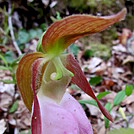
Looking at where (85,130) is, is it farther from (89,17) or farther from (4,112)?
(4,112)

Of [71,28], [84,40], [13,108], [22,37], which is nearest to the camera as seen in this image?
[71,28]

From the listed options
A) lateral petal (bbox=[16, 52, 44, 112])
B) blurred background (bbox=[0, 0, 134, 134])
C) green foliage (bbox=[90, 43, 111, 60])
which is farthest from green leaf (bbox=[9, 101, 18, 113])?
green foliage (bbox=[90, 43, 111, 60])

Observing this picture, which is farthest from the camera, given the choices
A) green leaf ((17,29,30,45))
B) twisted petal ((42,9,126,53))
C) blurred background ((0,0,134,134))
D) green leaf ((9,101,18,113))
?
green leaf ((17,29,30,45))

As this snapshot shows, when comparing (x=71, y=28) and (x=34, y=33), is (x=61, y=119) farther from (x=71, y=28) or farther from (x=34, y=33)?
(x=34, y=33)

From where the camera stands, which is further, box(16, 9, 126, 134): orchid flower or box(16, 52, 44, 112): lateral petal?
box(16, 52, 44, 112): lateral petal

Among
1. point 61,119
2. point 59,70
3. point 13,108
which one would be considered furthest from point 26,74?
point 13,108

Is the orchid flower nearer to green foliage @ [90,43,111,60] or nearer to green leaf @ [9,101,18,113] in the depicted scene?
green leaf @ [9,101,18,113]

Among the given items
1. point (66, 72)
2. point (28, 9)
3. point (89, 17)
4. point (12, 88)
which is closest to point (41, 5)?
point (28, 9)
